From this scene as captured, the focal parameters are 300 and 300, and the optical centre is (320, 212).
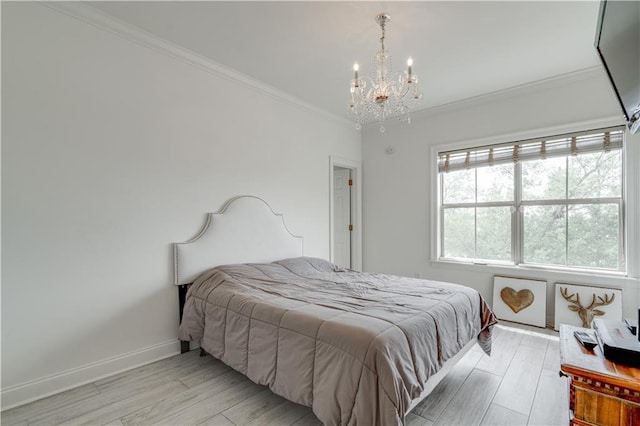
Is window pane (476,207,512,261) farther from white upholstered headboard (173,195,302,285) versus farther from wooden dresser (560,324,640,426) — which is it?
wooden dresser (560,324,640,426)

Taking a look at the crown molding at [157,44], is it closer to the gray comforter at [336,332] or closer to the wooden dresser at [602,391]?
the gray comforter at [336,332]

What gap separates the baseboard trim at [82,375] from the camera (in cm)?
194

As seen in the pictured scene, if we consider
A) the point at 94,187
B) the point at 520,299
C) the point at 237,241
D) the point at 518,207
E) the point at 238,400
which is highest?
the point at 94,187

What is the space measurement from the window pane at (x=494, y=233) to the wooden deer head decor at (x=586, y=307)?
0.69 m

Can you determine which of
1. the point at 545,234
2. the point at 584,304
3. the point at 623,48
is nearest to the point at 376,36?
the point at 623,48

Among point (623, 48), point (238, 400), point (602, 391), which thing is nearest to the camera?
point (602, 391)

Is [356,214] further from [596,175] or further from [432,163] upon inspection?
[596,175]

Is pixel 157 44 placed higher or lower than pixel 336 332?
higher

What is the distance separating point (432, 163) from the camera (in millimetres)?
4223

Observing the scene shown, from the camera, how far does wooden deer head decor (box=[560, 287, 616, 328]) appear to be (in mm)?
3016

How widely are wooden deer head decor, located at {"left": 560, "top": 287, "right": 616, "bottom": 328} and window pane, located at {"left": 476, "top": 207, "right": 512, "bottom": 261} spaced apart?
2.27ft

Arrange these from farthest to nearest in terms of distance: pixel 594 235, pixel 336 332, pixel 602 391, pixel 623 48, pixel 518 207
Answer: pixel 518 207 < pixel 594 235 < pixel 336 332 < pixel 623 48 < pixel 602 391

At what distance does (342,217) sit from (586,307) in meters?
3.26

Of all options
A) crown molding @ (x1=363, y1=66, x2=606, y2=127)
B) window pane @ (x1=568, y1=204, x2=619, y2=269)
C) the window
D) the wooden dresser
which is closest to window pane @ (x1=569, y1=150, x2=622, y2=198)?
the window
